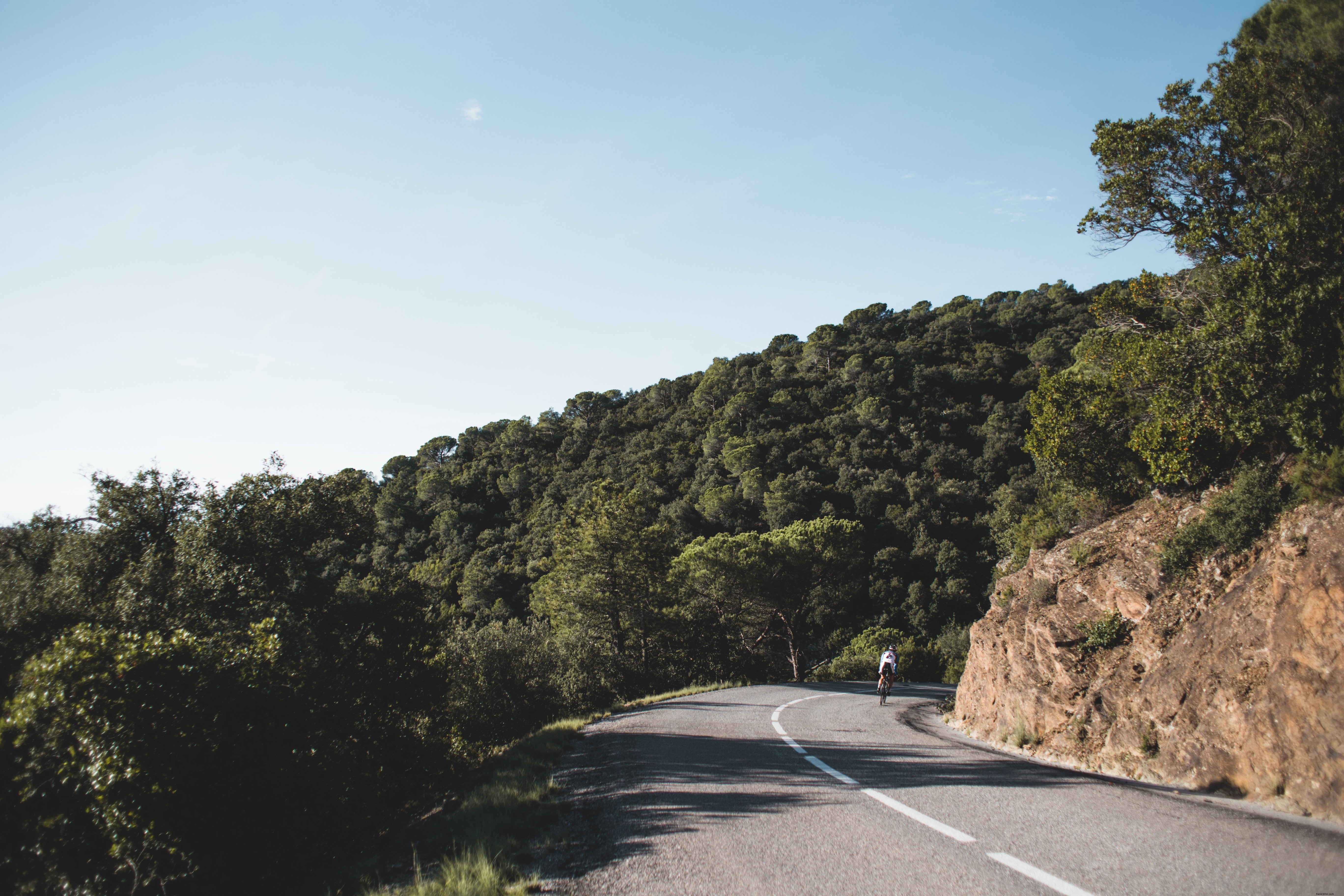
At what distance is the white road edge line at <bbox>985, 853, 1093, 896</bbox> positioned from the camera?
3.66 m

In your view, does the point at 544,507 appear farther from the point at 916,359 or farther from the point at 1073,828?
the point at 1073,828

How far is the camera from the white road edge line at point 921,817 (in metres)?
4.82

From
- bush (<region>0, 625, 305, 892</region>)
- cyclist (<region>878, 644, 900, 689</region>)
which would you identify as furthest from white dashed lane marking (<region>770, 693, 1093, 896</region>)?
cyclist (<region>878, 644, 900, 689</region>)

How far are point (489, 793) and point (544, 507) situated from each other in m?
55.3

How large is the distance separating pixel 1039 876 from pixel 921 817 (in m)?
1.59

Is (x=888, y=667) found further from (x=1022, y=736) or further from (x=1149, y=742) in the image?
(x=1149, y=742)

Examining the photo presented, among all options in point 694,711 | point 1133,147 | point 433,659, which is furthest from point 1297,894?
point 433,659

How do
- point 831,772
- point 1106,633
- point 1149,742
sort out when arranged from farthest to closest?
point 1106,633
point 1149,742
point 831,772

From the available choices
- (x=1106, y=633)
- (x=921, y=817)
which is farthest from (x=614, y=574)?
(x=921, y=817)

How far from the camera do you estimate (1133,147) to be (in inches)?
426

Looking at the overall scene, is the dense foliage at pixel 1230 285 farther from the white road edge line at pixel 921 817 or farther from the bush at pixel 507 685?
the bush at pixel 507 685

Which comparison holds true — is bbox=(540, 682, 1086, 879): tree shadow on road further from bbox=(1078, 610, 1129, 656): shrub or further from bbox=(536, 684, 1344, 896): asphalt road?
bbox=(1078, 610, 1129, 656): shrub

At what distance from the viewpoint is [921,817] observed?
5.45 meters

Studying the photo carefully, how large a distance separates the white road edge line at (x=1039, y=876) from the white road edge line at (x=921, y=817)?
38 cm
